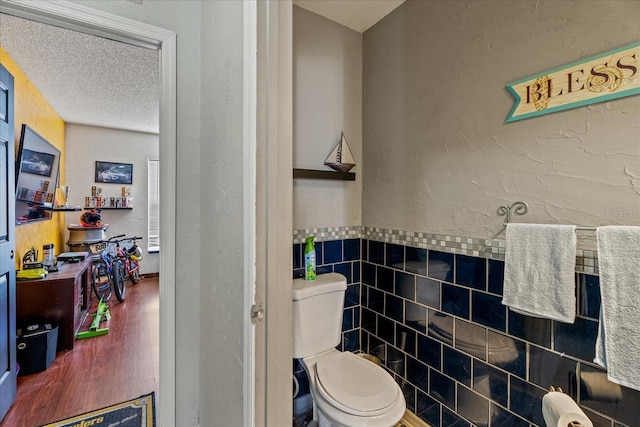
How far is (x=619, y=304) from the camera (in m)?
0.90

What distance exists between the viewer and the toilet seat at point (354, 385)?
4.03ft

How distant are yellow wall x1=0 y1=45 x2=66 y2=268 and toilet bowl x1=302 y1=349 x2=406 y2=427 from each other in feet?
9.05

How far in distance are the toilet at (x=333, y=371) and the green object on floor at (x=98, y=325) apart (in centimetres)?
254

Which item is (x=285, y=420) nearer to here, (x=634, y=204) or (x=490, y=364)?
(x=490, y=364)

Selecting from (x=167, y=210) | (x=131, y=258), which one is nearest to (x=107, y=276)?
(x=131, y=258)

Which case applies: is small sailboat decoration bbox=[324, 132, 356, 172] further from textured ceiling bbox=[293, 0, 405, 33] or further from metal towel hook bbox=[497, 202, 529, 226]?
metal towel hook bbox=[497, 202, 529, 226]

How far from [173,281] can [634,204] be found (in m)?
1.82

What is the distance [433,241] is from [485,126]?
0.62 m

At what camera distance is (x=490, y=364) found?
4.29 feet

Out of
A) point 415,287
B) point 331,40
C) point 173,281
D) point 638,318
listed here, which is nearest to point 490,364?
point 415,287

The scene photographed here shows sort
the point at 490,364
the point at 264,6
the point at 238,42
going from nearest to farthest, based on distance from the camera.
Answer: the point at 264,6
the point at 238,42
the point at 490,364

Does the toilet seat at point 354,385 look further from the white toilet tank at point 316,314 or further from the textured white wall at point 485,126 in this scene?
the textured white wall at point 485,126

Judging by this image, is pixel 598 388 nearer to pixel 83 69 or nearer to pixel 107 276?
pixel 83 69

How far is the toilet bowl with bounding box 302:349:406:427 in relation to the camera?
1198mm
